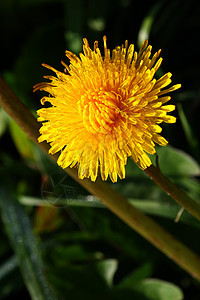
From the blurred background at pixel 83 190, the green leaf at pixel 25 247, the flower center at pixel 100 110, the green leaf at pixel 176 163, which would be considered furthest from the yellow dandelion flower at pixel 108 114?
the green leaf at pixel 25 247

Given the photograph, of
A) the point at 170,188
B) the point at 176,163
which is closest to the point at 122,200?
the point at 170,188

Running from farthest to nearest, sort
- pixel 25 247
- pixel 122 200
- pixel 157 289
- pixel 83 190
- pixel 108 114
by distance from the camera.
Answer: pixel 25 247 → pixel 157 289 → pixel 83 190 → pixel 122 200 → pixel 108 114

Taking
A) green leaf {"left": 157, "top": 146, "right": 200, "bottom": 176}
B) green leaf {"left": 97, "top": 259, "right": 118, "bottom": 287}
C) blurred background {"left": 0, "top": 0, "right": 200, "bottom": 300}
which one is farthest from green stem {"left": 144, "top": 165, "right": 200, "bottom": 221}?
green leaf {"left": 97, "top": 259, "right": 118, "bottom": 287}

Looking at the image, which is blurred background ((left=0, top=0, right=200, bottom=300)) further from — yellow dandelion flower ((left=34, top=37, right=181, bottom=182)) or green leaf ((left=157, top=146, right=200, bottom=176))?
yellow dandelion flower ((left=34, top=37, right=181, bottom=182))

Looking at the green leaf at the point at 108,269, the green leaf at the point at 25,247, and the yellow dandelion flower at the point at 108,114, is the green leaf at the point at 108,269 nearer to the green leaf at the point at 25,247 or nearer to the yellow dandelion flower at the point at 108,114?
the green leaf at the point at 25,247

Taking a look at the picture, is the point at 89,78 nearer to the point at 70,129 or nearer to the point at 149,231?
the point at 70,129

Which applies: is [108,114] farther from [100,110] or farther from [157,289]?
[157,289]
